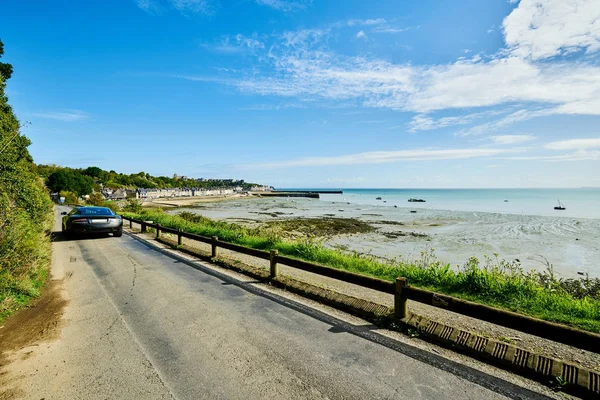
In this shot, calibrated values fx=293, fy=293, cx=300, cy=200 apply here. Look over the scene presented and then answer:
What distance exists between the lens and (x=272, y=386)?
3336 mm

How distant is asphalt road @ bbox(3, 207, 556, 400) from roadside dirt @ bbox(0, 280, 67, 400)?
15 centimetres

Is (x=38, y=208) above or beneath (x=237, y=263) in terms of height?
above

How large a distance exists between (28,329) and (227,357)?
11.9 ft

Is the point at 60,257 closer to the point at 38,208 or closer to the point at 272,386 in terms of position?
the point at 38,208

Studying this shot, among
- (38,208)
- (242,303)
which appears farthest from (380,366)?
(38,208)

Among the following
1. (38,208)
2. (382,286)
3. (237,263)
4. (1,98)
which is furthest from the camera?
(1,98)

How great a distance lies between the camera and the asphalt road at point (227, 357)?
3270 mm

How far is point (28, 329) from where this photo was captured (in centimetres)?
482

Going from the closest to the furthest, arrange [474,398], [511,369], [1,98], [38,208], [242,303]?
[474,398]
[511,369]
[242,303]
[38,208]
[1,98]

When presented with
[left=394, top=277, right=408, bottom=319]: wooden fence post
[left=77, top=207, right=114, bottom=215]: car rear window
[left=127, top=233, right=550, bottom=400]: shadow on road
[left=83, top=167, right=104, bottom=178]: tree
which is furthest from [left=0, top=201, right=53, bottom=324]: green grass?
[left=83, top=167, right=104, bottom=178]: tree

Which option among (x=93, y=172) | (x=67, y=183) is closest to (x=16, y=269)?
(x=67, y=183)

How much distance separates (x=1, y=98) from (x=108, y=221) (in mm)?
9053

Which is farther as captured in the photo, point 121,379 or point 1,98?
point 1,98

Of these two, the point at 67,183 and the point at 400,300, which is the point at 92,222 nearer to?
the point at 400,300
